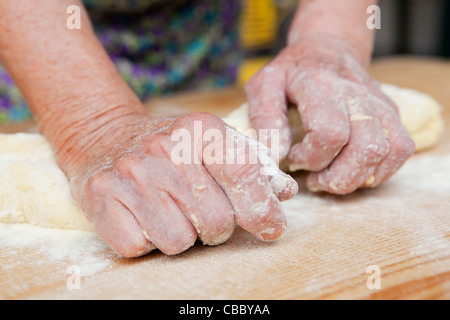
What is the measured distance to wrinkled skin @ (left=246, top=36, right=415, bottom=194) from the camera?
1.01m

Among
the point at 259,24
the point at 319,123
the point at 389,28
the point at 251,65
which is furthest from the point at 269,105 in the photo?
the point at 389,28

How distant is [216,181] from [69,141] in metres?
0.40

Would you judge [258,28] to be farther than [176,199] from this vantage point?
Yes

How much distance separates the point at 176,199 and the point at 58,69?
0.46m

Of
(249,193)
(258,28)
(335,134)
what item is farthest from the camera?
(258,28)

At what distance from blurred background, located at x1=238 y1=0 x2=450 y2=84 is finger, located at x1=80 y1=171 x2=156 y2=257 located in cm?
288

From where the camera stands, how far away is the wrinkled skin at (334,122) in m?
1.01

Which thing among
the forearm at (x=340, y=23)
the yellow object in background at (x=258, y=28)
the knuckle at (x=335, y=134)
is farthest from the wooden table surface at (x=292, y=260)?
the yellow object in background at (x=258, y=28)

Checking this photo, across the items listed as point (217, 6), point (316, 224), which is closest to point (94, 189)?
point (316, 224)

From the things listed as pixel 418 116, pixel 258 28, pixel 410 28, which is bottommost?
pixel 410 28

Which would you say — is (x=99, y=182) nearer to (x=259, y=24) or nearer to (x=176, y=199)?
(x=176, y=199)

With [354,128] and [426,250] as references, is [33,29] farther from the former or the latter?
[426,250]

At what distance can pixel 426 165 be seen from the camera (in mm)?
1323

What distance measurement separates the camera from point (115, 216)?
32.9 inches
